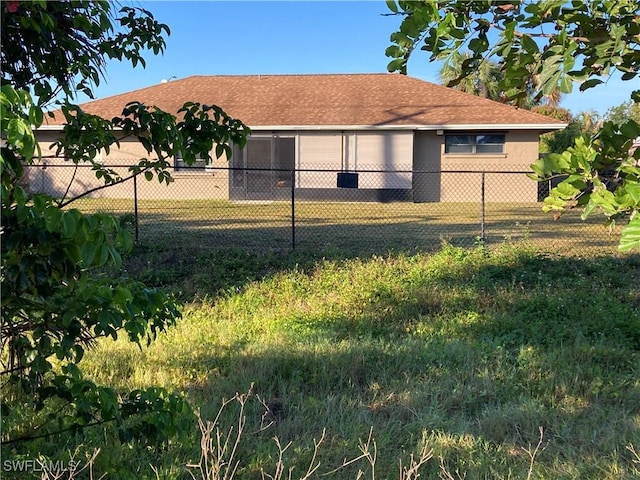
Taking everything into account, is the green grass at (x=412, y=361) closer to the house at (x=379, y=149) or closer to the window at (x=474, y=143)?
the house at (x=379, y=149)

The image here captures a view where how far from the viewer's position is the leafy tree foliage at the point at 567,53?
1531 millimetres

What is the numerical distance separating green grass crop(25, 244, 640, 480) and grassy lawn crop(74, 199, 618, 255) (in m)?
1.47

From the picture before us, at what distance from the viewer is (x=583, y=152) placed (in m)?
1.64

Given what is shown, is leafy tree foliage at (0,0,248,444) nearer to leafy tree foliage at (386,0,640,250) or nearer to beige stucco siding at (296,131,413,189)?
leafy tree foliage at (386,0,640,250)

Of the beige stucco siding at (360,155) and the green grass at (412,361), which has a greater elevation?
the beige stucco siding at (360,155)

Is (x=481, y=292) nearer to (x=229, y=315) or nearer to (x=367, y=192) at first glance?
(x=229, y=315)

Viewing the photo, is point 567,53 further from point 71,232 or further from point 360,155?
point 360,155

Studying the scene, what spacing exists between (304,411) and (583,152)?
2892 mm

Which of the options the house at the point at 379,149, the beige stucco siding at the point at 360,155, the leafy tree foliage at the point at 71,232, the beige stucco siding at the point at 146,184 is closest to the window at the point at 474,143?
the house at the point at 379,149

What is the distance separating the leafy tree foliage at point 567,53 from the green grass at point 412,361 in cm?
213

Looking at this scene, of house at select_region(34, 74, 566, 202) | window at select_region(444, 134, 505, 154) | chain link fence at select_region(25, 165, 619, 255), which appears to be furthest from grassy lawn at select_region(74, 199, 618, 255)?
window at select_region(444, 134, 505, 154)

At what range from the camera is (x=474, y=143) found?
61.0 feet

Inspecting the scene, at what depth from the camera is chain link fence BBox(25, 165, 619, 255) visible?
9.69 metres

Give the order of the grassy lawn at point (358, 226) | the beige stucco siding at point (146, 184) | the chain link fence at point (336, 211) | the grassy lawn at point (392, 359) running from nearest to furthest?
the grassy lawn at point (392, 359)
the grassy lawn at point (358, 226)
the chain link fence at point (336, 211)
the beige stucco siding at point (146, 184)
